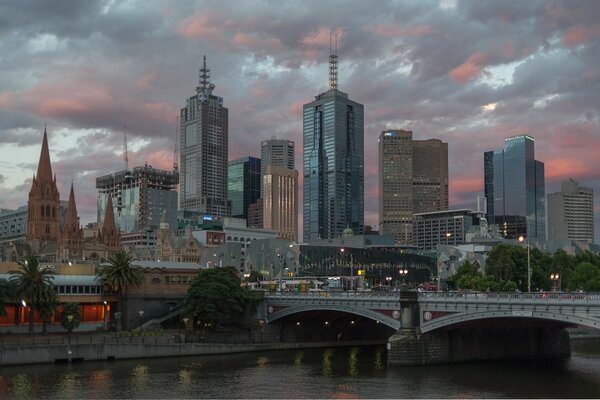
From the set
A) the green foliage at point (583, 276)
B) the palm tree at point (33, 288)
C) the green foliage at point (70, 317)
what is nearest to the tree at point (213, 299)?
the green foliage at point (70, 317)

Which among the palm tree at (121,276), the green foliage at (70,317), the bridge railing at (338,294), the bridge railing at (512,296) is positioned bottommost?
the green foliage at (70,317)

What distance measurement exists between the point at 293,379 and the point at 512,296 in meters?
29.5

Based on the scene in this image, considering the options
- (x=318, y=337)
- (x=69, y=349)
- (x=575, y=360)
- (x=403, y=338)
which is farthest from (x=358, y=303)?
(x=69, y=349)

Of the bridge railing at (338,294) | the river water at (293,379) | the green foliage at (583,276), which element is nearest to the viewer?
the river water at (293,379)

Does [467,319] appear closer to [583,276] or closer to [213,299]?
[213,299]

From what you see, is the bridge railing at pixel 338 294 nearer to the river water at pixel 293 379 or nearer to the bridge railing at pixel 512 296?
the bridge railing at pixel 512 296

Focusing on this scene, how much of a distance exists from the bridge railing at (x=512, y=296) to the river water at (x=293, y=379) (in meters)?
9.33

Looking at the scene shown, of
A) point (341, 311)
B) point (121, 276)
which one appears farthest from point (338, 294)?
point (121, 276)

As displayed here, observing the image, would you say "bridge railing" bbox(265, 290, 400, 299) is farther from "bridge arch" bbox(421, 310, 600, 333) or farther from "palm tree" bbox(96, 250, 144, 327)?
"palm tree" bbox(96, 250, 144, 327)

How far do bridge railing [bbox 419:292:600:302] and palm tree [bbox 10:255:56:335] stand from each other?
55856 millimetres

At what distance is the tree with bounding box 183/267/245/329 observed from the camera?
12962cm

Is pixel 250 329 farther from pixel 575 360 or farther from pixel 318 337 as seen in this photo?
pixel 575 360

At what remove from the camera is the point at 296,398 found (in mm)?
79875

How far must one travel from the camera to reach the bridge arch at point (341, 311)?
11288 centimetres
